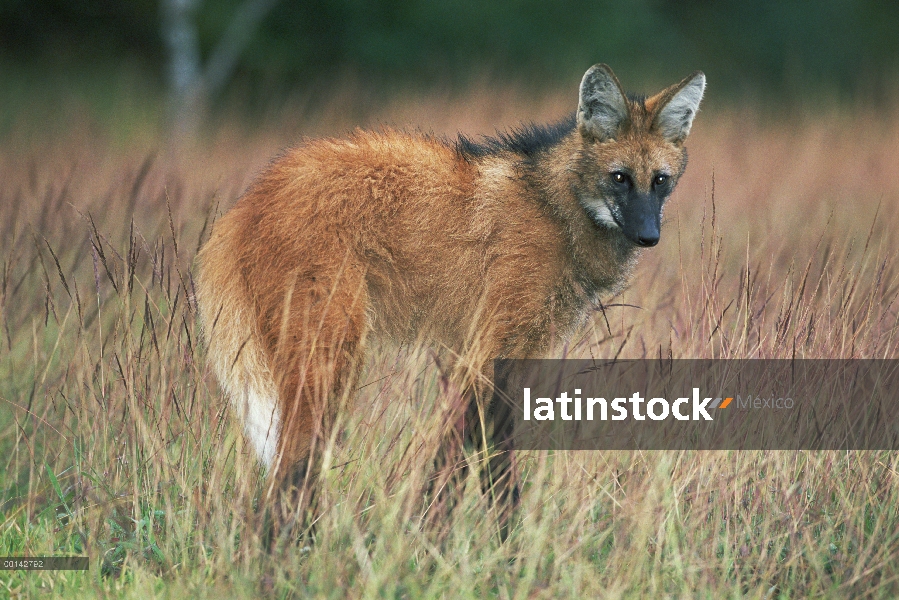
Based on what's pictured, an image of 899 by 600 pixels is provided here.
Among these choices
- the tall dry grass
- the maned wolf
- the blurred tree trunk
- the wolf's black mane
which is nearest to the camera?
the tall dry grass

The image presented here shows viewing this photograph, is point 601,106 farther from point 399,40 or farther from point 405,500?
point 399,40

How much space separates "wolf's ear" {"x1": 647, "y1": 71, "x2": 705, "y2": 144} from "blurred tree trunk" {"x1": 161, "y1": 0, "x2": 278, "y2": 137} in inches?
270

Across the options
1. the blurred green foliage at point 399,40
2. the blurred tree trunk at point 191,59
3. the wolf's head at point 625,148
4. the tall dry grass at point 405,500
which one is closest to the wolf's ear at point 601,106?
the wolf's head at point 625,148

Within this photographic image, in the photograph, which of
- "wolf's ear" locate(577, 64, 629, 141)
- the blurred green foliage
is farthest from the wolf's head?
the blurred green foliage

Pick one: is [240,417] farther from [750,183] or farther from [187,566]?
[750,183]

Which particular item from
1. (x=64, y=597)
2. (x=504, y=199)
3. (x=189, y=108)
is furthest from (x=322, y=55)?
(x=64, y=597)

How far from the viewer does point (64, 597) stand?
7.33ft

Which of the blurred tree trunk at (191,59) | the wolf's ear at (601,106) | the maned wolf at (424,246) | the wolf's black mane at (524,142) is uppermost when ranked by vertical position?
the blurred tree trunk at (191,59)

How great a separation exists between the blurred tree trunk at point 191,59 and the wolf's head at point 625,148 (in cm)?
680

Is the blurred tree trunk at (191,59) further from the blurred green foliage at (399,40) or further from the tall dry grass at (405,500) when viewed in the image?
the tall dry grass at (405,500)

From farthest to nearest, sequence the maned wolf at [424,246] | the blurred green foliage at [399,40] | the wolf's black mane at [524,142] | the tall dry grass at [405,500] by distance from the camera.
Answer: the blurred green foliage at [399,40], the wolf's black mane at [524,142], the maned wolf at [424,246], the tall dry grass at [405,500]

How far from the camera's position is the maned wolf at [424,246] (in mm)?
2537

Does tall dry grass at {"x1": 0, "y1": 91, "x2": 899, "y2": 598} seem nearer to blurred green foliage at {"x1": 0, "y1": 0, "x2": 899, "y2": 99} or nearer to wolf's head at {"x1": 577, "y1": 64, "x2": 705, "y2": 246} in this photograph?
wolf's head at {"x1": 577, "y1": 64, "x2": 705, "y2": 246}

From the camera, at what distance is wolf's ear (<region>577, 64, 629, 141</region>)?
2.81 meters
